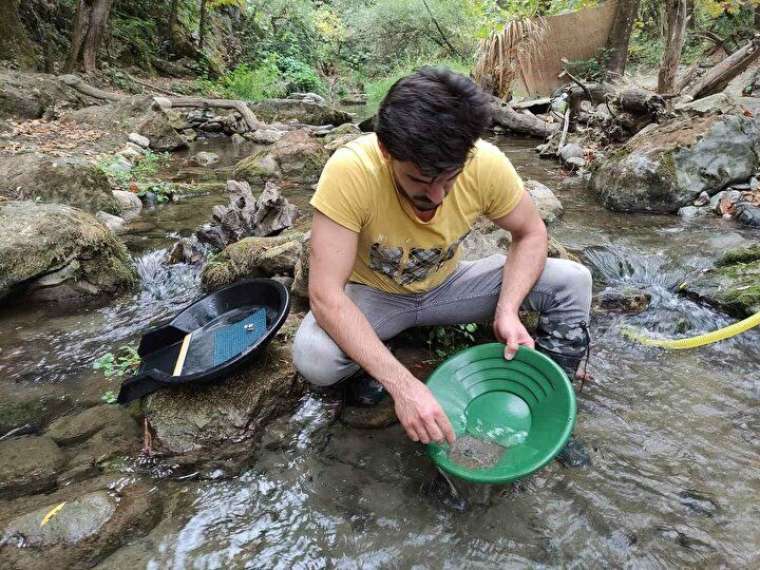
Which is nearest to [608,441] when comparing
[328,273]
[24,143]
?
[328,273]

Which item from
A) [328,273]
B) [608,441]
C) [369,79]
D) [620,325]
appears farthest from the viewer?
[369,79]

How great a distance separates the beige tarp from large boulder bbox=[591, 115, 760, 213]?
5070mm

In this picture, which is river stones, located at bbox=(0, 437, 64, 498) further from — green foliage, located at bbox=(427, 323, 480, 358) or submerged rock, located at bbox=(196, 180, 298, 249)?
submerged rock, located at bbox=(196, 180, 298, 249)

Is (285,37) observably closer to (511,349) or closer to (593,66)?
(593,66)

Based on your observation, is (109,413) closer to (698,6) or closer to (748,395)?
(748,395)

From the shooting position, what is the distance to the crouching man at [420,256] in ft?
4.77

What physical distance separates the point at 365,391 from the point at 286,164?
211 inches

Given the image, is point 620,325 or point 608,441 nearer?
point 608,441

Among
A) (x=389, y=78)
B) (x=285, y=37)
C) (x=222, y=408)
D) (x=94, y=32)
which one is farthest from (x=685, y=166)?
(x=389, y=78)

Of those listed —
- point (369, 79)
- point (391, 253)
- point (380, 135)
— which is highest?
point (380, 135)

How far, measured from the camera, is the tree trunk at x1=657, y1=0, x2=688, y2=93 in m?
7.17

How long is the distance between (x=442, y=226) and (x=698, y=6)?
14.7 meters

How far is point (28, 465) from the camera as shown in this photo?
1930 millimetres

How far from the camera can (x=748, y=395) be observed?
2334 mm
